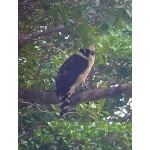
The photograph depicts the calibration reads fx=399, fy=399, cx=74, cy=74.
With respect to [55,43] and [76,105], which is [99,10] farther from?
[76,105]

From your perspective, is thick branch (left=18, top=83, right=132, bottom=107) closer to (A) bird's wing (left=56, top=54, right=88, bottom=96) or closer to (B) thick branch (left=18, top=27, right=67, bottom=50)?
(A) bird's wing (left=56, top=54, right=88, bottom=96)

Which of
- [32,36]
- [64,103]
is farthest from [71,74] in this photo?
[32,36]

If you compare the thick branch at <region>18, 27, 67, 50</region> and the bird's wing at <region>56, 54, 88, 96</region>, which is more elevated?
the thick branch at <region>18, 27, 67, 50</region>

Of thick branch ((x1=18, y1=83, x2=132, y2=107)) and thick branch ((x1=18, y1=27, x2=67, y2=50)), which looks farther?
thick branch ((x1=18, y1=27, x2=67, y2=50))

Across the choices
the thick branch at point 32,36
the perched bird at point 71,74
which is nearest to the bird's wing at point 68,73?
the perched bird at point 71,74

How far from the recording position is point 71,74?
209 cm

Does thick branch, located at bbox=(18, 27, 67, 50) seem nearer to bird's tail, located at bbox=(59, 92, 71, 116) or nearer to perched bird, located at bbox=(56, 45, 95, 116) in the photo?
perched bird, located at bbox=(56, 45, 95, 116)

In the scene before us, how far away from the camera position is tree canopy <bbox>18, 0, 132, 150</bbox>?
6.51ft

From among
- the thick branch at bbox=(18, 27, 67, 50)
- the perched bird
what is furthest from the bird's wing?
the thick branch at bbox=(18, 27, 67, 50)

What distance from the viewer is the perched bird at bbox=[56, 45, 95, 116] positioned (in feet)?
6.75

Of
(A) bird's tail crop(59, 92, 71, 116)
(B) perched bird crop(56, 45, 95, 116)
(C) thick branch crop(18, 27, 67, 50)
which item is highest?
(C) thick branch crop(18, 27, 67, 50)
